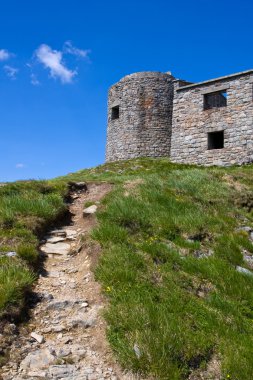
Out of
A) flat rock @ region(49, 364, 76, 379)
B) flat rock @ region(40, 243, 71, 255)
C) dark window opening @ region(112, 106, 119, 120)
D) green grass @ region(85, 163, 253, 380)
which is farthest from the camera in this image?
dark window opening @ region(112, 106, 119, 120)

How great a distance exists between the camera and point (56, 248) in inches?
336

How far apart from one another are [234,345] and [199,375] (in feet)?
2.50

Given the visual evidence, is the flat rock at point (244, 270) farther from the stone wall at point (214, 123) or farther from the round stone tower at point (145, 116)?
the round stone tower at point (145, 116)

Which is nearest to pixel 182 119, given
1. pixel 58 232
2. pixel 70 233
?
pixel 70 233

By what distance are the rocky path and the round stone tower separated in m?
19.7

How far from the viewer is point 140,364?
491cm

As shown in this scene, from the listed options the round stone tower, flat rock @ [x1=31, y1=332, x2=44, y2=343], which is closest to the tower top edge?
the round stone tower

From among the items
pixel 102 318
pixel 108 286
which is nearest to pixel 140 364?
pixel 102 318

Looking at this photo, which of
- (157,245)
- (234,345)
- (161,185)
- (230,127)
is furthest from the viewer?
(230,127)

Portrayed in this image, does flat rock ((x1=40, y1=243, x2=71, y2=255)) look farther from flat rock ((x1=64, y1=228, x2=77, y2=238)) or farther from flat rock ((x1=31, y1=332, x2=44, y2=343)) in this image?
flat rock ((x1=31, y1=332, x2=44, y2=343))

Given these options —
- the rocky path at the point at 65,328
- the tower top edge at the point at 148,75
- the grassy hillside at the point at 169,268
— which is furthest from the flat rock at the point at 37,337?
the tower top edge at the point at 148,75

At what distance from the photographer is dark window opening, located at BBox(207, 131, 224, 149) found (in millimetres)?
23281

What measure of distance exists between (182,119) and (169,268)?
18.6m

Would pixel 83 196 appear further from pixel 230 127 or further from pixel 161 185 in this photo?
pixel 230 127
